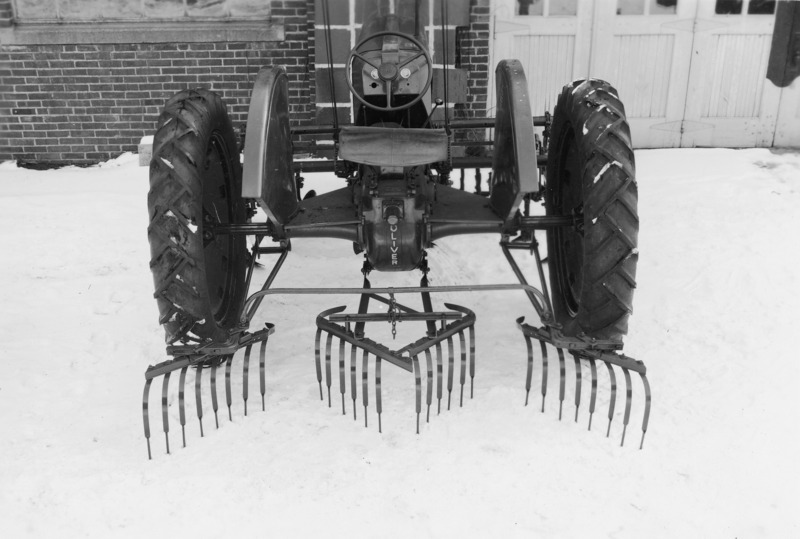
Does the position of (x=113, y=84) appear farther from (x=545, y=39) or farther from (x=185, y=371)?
(x=185, y=371)

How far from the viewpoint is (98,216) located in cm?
568

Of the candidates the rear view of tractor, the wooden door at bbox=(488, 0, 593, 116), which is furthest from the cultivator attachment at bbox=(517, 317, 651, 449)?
the wooden door at bbox=(488, 0, 593, 116)

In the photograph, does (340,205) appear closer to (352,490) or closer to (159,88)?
(352,490)

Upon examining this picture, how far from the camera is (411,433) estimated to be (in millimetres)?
3104

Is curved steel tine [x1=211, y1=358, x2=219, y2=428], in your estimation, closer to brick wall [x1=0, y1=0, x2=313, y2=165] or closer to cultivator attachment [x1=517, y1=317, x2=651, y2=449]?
cultivator attachment [x1=517, y1=317, x2=651, y2=449]

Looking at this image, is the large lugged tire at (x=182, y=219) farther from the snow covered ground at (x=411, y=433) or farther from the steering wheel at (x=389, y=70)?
the steering wheel at (x=389, y=70)

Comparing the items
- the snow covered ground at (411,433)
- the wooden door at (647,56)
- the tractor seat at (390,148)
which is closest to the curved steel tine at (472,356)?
the snow covered ground at (411,433)

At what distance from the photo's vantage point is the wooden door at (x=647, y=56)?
7051 mm

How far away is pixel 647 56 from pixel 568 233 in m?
4.21

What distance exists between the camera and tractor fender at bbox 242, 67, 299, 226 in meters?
2.89

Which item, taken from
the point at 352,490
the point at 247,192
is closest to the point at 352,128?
the point at 247,192

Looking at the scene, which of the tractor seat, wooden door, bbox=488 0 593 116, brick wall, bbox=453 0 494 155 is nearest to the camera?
the tractor seat

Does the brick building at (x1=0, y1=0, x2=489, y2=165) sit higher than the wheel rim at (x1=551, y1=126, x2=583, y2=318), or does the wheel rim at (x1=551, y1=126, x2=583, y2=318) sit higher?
the brick building at (x1=0, y1=0, x2=489, y2=165)

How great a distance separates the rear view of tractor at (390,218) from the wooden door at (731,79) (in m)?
4.20
